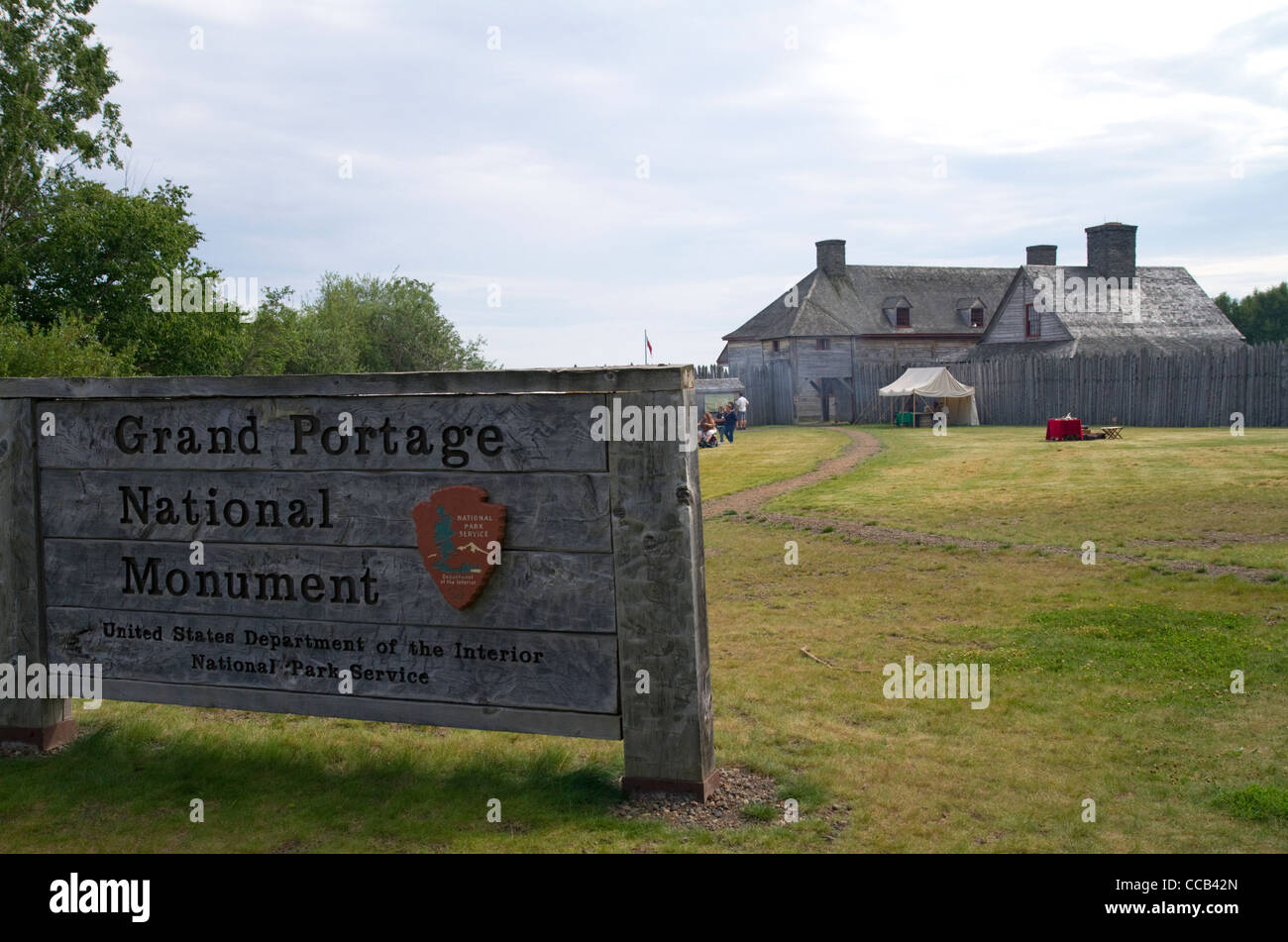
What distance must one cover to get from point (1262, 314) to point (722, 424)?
195 feet

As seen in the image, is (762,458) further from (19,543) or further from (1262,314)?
(1262,314)

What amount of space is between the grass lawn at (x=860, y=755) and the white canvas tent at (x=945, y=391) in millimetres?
34073

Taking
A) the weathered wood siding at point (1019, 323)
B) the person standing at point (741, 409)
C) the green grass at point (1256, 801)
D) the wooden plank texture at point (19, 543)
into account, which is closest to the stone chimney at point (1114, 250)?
the weathered wood siding at point (1019, 323)

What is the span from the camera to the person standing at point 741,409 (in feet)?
153

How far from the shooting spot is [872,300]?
2306 inches

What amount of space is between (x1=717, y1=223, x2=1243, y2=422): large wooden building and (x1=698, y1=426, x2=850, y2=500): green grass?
12.7m

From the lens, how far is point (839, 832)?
425cm

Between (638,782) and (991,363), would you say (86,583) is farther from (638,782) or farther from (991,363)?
(991,363)

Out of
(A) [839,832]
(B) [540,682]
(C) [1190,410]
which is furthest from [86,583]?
(C) [1190,410]

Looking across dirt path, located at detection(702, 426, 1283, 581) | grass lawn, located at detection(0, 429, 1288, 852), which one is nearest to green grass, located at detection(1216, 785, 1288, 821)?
grass lawn, located at detection(0, 429, 1288, 852)

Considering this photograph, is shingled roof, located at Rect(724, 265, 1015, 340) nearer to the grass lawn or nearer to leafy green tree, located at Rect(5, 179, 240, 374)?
leafy green tree, located at Rect(5, 179, 240, 374)

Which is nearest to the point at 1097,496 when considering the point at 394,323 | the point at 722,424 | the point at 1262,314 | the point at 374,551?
the point at 374,551
